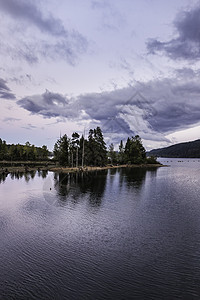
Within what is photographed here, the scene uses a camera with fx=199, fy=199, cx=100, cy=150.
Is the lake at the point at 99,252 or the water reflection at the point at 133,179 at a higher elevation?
the water reflection at the point at 133,179

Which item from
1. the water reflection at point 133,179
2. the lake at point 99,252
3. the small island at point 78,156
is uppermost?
the small island at point 78,156

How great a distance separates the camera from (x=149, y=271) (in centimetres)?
1527

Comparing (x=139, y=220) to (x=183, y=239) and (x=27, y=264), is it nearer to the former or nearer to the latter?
(x=183, y=239)

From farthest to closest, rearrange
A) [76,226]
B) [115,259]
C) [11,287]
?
[76,226] < [115,259] < [11,287]

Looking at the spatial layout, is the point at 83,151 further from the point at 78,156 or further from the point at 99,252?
the point at 99,252

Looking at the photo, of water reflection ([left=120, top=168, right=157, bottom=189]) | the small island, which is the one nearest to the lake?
water reflection ([left=120, top=168, right=157, bottom=189])

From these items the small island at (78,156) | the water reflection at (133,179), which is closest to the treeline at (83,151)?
the small island at (78,156)

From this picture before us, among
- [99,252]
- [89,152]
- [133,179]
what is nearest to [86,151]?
[89,152]

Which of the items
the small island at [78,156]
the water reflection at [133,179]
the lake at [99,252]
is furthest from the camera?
the small island at [78,156]

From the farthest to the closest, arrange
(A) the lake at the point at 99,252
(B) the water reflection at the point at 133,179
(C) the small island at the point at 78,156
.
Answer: (C) the small island at the point at 78,156 < (B) the water reflection at the point at 133,179 < (A) the lake at the point at 99,252

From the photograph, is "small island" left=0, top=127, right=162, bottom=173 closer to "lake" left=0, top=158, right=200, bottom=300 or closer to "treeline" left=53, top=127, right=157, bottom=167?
"treeline" left=53, top=127, right=157, bottom=167

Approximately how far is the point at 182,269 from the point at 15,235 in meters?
16.7

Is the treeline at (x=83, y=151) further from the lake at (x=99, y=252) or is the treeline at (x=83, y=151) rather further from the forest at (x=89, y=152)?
the lake at (x=99, y=252)

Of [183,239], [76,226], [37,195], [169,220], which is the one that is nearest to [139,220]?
[169,220]
